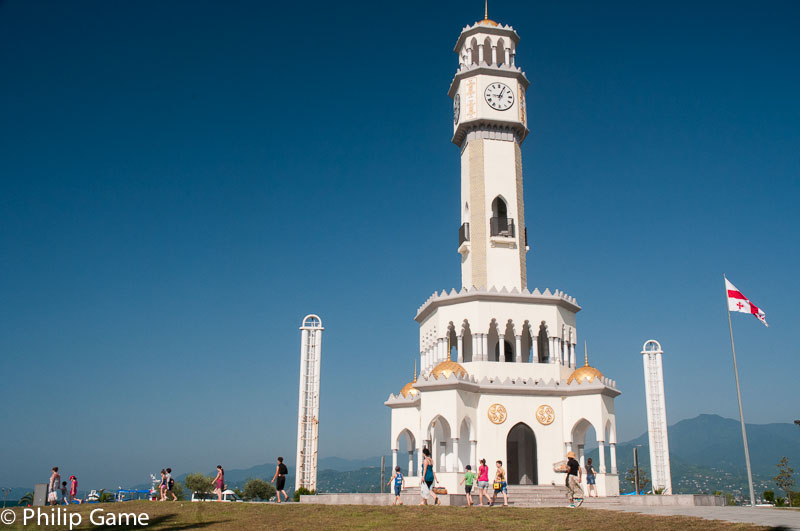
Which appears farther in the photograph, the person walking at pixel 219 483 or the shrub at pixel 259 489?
the shrub at pixel 259 489

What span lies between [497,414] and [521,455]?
4.24 m

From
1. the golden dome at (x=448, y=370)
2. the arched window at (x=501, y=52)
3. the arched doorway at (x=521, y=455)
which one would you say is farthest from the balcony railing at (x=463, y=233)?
the arched doorway at (x=521, y=455)

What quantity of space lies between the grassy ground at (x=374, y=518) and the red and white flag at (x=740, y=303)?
14407 millimetres

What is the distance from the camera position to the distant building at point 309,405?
1591 inches

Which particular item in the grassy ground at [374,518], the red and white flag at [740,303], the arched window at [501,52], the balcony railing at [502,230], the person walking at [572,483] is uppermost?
the arched window at [501,52]

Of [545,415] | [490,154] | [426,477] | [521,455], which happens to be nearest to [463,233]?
[490,154]

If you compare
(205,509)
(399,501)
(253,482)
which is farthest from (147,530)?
(253,482)

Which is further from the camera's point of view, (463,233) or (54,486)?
(463,233)

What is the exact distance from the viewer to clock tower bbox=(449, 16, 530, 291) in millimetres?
39222

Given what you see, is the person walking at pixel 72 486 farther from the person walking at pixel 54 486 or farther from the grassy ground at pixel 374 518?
the grassy ground at pixel 374 518

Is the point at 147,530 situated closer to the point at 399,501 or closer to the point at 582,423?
the point at 399,501

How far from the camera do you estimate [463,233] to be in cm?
4078

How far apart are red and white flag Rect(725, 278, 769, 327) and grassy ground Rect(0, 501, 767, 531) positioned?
14.4 metres

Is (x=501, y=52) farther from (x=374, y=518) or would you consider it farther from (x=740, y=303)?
(x=374, y=518)
